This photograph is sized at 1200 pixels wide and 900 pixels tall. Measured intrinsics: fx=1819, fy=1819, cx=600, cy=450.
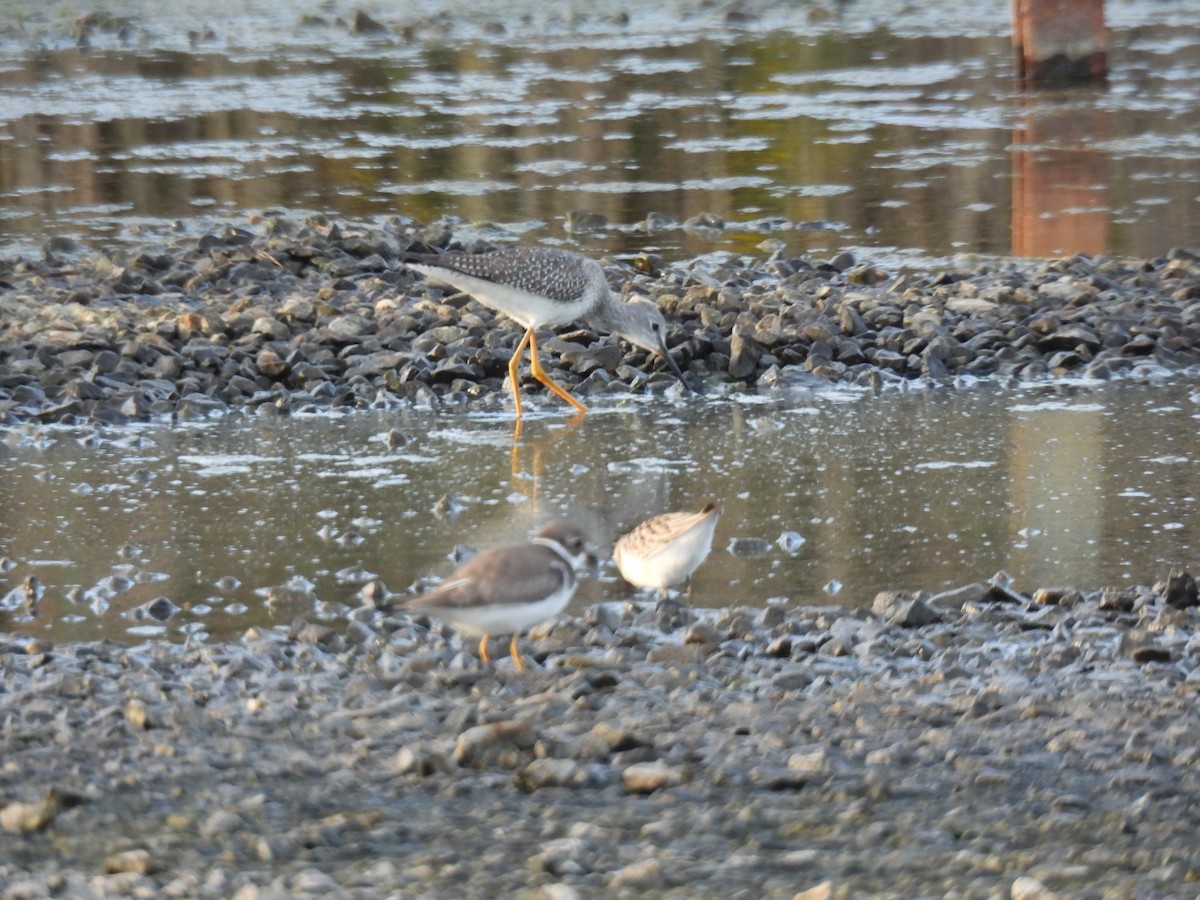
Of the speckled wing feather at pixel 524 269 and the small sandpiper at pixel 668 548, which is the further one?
the speckled wing feather at pixel 524 269

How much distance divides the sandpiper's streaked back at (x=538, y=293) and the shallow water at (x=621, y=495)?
351mm

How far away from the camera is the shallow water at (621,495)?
23.6ft

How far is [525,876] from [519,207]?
38.5 feet

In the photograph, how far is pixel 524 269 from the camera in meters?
10.3

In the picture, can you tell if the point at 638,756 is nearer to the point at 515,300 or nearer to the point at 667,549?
the point at 667,549

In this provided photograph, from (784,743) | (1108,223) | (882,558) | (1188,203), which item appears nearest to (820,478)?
(882,558)

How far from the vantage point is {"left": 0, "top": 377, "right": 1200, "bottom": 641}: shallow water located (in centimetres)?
721

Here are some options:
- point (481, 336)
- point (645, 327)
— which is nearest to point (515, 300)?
point (645, 327)

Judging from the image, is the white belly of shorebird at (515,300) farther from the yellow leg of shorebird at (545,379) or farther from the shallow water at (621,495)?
the shallow water at (621,495)

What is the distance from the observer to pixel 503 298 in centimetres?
1034

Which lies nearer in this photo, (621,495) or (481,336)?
(621,495)

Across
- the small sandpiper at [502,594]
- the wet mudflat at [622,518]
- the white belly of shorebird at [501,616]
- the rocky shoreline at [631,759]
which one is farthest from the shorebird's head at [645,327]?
A: the white belly of shorebird at [501,616]

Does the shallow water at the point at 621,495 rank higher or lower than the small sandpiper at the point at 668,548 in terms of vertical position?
lower

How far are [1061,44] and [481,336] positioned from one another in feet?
43.5
